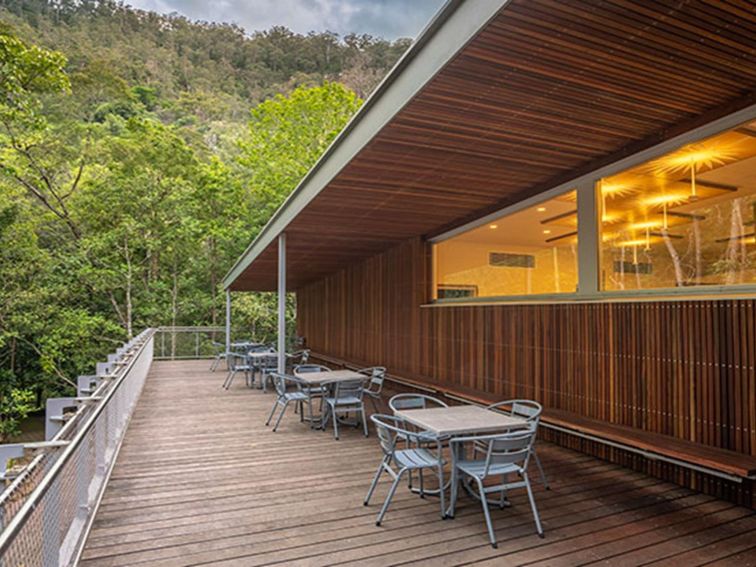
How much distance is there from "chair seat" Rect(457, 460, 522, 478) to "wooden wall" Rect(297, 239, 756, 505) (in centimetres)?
186

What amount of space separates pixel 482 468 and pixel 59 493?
7.92 feet

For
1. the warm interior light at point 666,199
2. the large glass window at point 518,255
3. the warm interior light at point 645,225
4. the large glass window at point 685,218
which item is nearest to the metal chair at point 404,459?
the large glass window at point 685,218

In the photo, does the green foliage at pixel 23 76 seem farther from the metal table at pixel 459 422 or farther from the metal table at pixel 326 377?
the metal table at pixel 459 422

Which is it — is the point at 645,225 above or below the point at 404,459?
above

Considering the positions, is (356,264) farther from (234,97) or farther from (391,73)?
(234,97)

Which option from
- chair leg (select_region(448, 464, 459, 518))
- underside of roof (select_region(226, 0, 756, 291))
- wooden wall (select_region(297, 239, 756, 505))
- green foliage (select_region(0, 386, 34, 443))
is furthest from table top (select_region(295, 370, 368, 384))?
green foliage (select_region(0, 386, 34, 443))

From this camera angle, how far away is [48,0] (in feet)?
101

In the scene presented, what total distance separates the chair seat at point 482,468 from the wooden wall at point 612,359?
186cm

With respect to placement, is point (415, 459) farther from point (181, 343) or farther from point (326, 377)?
point (181, 343)

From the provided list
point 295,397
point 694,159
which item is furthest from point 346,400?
point 694,159

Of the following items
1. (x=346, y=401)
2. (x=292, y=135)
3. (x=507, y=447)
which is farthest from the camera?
(x=292, y=135)

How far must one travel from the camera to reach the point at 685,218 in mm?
4352

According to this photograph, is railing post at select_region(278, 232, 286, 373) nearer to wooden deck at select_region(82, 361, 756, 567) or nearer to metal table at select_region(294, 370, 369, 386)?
metal table at select_region(294, 370, 369, 386)

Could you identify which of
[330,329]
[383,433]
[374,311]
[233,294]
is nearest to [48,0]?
[233,294]
